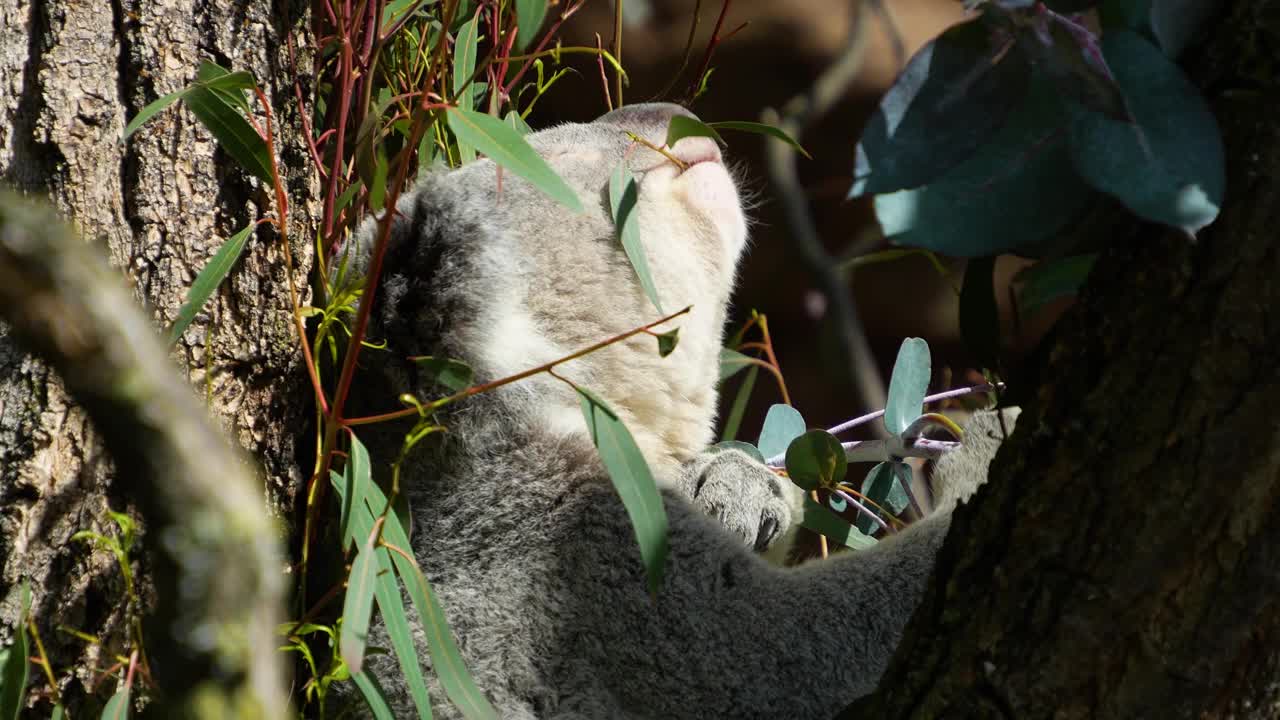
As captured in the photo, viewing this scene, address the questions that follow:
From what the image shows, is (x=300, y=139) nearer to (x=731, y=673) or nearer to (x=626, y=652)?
(x=626, y=652)

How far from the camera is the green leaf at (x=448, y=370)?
1579 millimetres

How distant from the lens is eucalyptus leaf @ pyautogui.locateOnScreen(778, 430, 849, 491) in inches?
75.8

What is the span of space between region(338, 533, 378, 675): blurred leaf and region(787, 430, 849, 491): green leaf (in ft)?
2.71

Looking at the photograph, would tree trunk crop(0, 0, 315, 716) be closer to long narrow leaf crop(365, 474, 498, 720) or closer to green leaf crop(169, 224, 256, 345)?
green leaf crop(169, 224, 256, 345)

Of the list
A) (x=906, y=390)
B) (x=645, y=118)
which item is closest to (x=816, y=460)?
(x=906, y=390)

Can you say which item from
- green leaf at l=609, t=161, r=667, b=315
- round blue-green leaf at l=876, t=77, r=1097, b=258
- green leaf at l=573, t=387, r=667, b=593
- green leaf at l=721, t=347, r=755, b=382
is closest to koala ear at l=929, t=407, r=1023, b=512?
green leaf at l=721, t=347, r=755, b=382

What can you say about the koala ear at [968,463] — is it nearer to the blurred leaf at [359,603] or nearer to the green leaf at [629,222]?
the green leaf at [629,222]

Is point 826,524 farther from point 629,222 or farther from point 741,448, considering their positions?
point 629,222

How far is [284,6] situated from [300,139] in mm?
195

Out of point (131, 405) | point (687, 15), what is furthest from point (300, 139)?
point (687, 15)

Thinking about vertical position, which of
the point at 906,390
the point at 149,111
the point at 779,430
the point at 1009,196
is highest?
the point at 149,111

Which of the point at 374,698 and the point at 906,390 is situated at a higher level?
the point at 374,698

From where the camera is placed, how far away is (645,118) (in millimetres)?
2141

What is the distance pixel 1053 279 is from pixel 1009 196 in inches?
4.4
